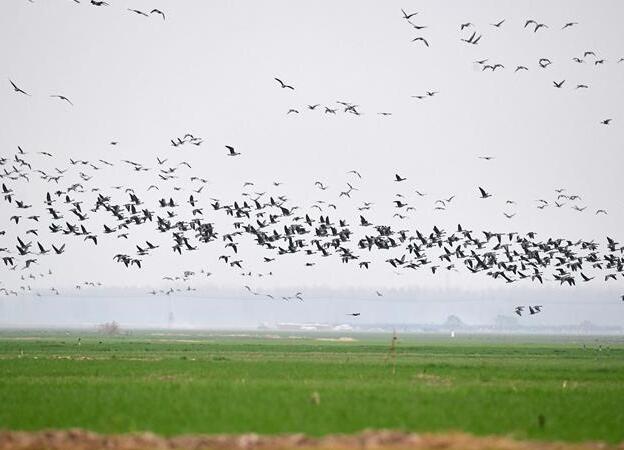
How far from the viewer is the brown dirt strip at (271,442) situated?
105 ft

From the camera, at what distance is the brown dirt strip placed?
105 feet

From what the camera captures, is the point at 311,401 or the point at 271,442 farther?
the point at 311,401

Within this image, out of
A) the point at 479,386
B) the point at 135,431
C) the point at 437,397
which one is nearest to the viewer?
the point at 135,431

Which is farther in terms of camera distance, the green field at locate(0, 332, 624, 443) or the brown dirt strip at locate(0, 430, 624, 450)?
the green field at locate(0, 332, 624, 443)

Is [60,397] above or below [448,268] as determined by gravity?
below

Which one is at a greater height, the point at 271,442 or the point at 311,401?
the point at 311,401

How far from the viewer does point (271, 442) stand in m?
33.0

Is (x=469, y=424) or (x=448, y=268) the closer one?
(x=469, y=424)

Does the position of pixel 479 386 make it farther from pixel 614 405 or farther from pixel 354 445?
pixel 354 445

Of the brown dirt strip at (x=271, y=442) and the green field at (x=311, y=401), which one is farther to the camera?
the green field at (x=311, y=401)

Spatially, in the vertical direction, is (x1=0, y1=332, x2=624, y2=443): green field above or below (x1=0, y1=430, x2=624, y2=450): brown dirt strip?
above

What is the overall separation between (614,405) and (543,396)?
4.07m

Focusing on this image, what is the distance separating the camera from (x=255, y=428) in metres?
36.8

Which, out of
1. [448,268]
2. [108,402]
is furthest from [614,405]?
[448,268]
